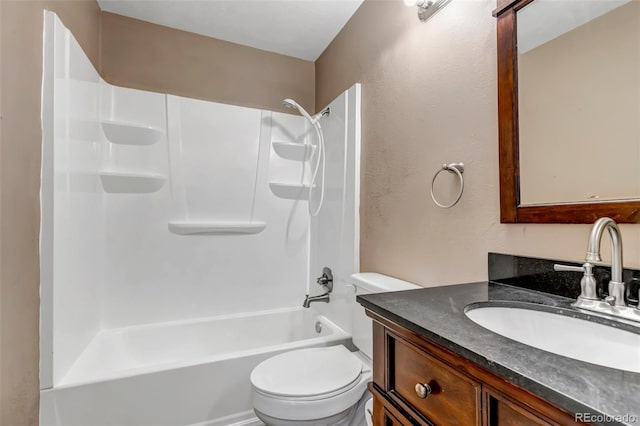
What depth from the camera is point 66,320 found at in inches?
58.3

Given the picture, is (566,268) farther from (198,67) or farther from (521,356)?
(198,67)

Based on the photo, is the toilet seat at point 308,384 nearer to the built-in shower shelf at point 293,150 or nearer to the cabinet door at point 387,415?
the cabinet door at point 387,415

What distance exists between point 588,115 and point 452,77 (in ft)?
1.77

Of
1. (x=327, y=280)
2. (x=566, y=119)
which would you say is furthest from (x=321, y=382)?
(x=566, y=119)

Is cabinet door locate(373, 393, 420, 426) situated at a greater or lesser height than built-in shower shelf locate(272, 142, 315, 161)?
lesser

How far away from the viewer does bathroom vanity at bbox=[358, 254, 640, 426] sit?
1.34 ft

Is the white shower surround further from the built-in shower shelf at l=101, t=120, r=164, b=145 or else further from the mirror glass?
the mirror glass

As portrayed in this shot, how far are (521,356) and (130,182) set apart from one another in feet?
7.63

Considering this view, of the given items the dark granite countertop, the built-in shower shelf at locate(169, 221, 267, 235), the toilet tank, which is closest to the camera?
the dark granite countertop

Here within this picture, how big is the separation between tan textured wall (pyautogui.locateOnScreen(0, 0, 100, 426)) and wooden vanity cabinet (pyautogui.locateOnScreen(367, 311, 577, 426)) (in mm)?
1246

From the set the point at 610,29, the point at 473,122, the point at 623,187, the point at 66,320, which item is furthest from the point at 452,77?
the point at 66,320

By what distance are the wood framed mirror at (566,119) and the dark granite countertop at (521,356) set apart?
0.92 feet

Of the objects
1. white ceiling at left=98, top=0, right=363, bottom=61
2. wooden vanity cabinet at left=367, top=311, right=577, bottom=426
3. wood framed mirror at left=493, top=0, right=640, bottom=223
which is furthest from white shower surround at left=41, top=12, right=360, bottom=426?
wooden vanity cabinet at left=367, top=311, right=577, bottom=426

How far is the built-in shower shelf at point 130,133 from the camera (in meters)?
2.03
